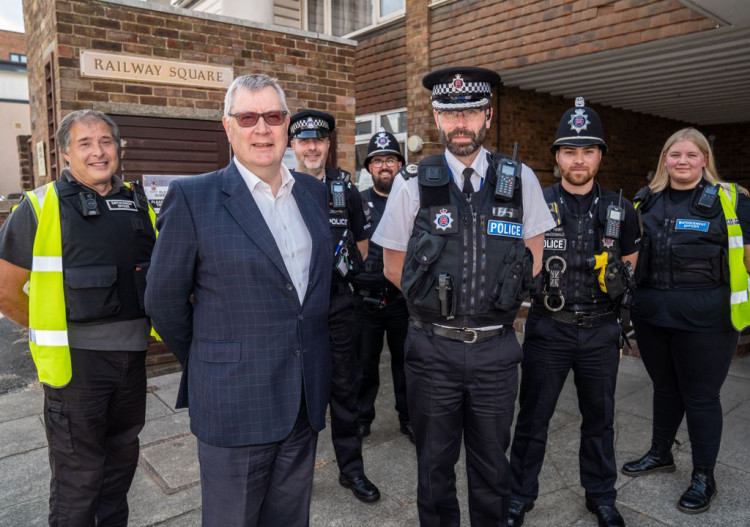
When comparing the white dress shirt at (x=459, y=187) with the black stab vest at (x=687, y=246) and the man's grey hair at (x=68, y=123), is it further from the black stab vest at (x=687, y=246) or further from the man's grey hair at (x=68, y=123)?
the man's grey hair at (x=68, y=123)

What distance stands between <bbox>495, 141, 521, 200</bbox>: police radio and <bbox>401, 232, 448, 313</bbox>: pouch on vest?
0.32 m

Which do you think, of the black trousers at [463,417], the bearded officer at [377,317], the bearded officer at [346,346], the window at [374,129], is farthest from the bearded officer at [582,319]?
the window at [374,129]

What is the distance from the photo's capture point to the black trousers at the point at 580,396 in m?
2.91

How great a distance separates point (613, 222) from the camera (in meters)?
2.89

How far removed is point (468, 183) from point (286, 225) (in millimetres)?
877

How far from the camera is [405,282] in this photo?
243 centimetres

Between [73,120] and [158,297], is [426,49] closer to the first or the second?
[73,120]

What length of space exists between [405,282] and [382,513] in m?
1.53

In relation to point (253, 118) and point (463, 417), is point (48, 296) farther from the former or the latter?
point (463, 417)

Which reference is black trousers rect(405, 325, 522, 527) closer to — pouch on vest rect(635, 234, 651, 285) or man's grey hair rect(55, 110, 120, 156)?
pouch on vest rect(635, 234, 651, 285)

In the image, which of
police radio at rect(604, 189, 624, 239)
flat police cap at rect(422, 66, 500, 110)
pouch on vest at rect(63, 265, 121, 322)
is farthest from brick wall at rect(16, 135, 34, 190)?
police radio at rect(604, 189, 624, 239)

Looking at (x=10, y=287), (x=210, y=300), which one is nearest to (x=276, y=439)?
(x=210, y=300)

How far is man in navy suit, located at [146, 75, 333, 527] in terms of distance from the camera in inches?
76.0

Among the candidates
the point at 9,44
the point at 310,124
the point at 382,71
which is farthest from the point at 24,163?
the point at 9,44
